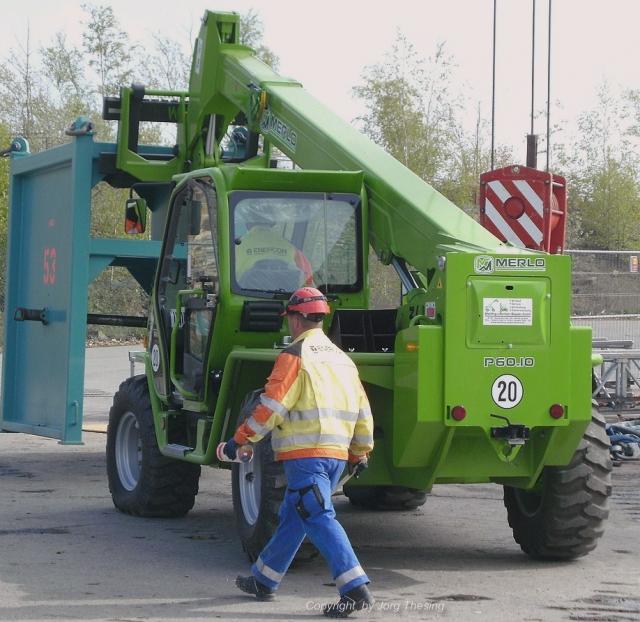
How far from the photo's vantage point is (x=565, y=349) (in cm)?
783

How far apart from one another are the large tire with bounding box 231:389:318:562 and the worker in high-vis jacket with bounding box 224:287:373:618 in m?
0.55

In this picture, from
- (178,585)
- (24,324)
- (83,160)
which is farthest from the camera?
(24,324)

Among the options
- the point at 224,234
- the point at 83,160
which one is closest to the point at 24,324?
the point at 83,160

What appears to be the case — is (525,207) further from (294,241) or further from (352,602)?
(352,602)

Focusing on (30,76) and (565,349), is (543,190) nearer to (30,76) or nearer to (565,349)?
(565,349)

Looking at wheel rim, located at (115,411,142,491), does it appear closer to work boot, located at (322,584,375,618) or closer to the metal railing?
work boot, located at (322,584,375,618)

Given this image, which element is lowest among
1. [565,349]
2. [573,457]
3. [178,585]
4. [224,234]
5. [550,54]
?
[178,585]

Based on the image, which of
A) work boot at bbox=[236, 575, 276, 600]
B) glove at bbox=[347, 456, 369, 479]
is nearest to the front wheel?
glove at bbox=[347, 456, 369, 479]

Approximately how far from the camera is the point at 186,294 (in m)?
9.64

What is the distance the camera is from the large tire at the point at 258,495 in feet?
25.9

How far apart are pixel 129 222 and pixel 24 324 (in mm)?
2611

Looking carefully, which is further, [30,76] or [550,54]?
[30,76]

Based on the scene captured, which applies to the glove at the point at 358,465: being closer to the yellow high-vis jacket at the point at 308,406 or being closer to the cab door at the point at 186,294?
the yellow high-vis jacket at the point at 308,406

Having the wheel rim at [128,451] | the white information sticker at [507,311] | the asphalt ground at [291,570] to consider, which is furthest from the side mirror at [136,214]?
the white information sticker at [507,311]
